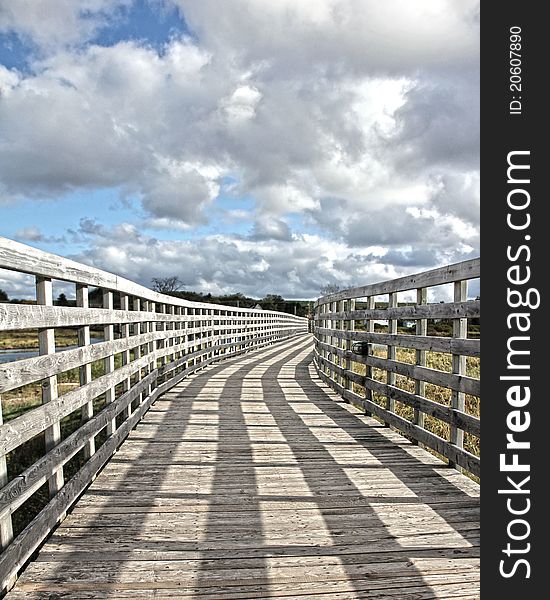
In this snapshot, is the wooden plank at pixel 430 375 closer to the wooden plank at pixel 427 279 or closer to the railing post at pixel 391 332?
the railing post at pixel 391 332

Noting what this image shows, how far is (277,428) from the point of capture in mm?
5738

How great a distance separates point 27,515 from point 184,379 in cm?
505

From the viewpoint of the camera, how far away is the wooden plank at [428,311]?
3771 mm

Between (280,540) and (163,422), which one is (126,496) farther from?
(163,422)

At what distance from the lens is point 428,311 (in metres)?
4.52

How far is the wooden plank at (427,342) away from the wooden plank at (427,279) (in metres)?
0.44

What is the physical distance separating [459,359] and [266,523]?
187 centimetres

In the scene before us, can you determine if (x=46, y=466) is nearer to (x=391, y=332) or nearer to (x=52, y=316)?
(x=52, y=316)

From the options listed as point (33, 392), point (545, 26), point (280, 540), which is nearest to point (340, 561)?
point (280, 540)

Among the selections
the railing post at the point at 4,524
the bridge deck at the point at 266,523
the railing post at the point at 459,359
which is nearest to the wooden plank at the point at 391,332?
the bridge deck at the point at 266,523

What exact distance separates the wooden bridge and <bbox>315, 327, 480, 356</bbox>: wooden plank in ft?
0.06

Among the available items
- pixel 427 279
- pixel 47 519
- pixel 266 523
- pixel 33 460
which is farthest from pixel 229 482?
pixel 33 460

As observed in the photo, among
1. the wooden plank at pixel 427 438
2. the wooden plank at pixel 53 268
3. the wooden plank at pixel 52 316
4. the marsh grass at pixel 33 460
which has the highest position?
the wooden plank at pixel 53 268

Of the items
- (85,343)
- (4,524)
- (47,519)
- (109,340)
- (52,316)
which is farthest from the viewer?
(109,340)
